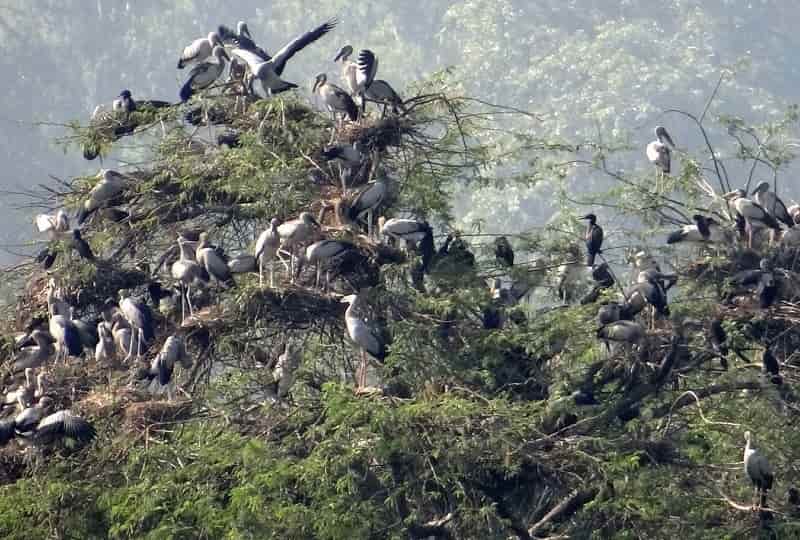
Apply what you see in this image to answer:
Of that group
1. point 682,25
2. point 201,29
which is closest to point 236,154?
point 682,25

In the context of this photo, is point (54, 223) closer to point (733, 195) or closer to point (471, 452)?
point (471, 452)

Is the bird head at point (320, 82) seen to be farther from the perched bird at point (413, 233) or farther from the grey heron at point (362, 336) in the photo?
the grey heron at point (362, 336)

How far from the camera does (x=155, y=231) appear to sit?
9.98 meters

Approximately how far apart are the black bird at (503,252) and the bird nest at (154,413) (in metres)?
2.35

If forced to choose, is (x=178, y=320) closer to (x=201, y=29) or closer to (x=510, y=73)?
(x=510, y=73)

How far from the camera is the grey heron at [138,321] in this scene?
8891 millimetres

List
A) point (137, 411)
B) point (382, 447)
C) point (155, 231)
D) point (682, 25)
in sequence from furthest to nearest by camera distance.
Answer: point (682, 25)
point (155, 231)
point (137, 411)
point (382, 447)

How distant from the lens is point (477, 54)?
40.5m

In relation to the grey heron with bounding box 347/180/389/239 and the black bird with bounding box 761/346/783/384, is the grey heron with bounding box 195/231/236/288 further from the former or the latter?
the black bird with bounding box 761/346/783/384

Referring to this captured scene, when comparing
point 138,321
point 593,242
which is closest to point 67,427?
point 138,321

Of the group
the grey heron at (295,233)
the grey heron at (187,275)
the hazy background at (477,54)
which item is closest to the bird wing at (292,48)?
the grey heron at (295,233)

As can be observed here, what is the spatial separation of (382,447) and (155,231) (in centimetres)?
320

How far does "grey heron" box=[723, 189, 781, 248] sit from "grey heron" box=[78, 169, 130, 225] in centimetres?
406

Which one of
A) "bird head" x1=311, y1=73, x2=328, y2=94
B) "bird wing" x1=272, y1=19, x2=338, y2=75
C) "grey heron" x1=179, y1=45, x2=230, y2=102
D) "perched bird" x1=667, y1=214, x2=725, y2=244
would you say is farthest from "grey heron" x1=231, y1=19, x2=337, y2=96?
"perched bird" x1=667, y1=214, x2=725, y2=244
